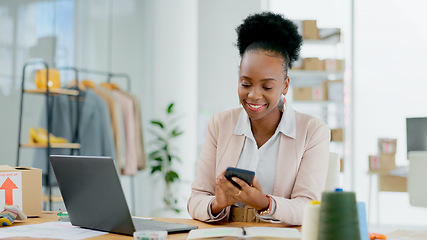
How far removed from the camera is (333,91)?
581 cm

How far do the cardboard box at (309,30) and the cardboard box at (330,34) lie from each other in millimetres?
54

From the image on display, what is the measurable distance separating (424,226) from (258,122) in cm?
431

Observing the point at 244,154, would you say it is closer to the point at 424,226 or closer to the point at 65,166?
the point at 65,166

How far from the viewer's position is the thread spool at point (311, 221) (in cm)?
117

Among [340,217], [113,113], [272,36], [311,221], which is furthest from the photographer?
[113,113]

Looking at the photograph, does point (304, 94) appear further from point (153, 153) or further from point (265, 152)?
point (265, 152)

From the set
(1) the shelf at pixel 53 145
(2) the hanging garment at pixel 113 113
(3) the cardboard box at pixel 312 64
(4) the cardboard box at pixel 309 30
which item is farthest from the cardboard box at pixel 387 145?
(1) the shelf at pixel 53 145

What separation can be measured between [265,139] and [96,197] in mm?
740

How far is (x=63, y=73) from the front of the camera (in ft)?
14.9

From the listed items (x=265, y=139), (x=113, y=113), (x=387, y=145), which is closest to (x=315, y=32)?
(x=387, y=145)

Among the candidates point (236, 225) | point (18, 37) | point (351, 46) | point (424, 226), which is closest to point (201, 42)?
point (351, 46)

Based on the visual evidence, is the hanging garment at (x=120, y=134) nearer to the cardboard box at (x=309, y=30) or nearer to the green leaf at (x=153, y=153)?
the green leaf at (x=153, y=153)

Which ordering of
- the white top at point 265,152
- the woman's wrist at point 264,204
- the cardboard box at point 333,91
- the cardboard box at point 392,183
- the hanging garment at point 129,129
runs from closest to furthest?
1. the woman's wrist at point 264,204
2. the white top at point 265,152
3. the hanging garment at point 129,129
4. the cardboard box at point 392,183
5. the cardboard box at point 333,91

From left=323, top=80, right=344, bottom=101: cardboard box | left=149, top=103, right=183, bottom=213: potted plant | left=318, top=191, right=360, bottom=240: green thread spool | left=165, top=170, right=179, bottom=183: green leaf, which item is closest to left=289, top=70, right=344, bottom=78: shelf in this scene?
left=323, top=80, right=344, bottom=101: cardboard box
